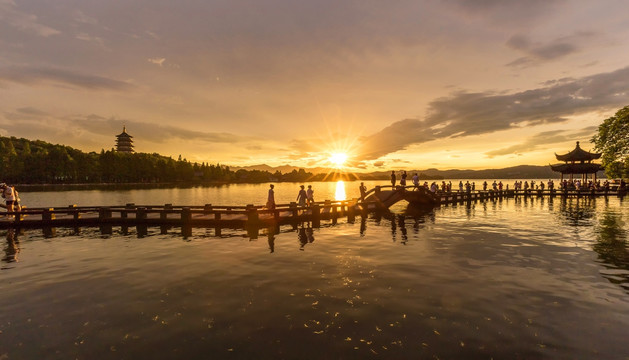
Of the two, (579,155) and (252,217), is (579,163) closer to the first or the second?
(579,155)

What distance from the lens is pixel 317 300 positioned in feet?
25.8

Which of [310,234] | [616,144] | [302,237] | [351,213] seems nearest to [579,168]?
[616,144]

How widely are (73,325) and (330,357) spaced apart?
5.78 metres

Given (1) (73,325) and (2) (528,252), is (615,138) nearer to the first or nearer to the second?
(2) (528,252)

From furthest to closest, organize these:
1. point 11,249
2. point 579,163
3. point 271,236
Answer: point 579,163 → point 271,236 → point 11,249

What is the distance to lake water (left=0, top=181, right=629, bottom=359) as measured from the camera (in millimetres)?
5715

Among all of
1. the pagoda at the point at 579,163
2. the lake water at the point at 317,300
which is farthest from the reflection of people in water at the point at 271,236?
the pagoda at the point at 579,163

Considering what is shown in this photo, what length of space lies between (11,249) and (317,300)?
15.8m

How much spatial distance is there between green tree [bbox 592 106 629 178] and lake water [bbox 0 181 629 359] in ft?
101

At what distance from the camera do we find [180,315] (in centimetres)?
703

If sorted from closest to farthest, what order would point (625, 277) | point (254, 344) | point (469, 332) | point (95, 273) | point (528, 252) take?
1. point (254, 344)
2. point (469, 332)
3. point (625, 277)
4. point (95, 273)
5. point (528, 252)

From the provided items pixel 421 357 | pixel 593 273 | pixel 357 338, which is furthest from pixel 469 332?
pixel 593 273

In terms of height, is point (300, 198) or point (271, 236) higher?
point (300, 198)

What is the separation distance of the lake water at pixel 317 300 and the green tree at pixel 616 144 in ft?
101
